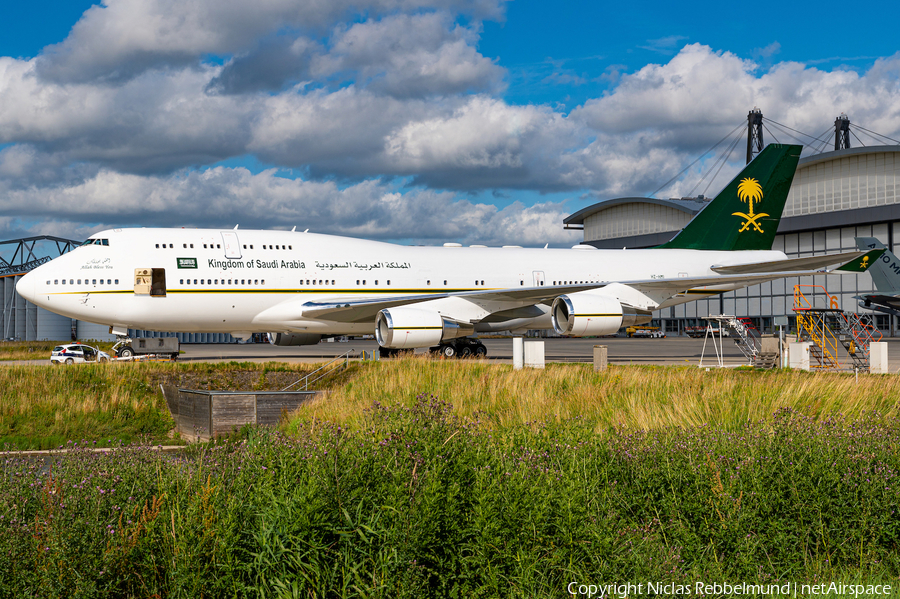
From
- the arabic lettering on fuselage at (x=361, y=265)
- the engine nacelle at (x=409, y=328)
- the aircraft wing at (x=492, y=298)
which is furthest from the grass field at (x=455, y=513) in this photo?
the arabic lettering on fuselage at (x=361, y=265)

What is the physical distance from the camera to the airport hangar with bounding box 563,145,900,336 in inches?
2291

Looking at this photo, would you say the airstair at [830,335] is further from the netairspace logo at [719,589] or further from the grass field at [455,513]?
the netairspace logo at [719,589]

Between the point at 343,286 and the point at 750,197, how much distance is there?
18776 millimetres

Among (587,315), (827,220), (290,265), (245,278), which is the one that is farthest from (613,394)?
(827,220)

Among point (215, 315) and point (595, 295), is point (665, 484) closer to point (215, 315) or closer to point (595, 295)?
point (595, 295)

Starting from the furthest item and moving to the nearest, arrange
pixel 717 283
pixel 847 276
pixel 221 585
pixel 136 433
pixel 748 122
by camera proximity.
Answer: pixel 748 122, pixel 847 276, pixel 717 283, pixel 136 433, pixel 221 585

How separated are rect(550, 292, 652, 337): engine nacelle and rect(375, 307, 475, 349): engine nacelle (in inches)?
159

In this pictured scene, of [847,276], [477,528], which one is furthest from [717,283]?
[847,276]

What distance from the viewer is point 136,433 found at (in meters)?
17.9


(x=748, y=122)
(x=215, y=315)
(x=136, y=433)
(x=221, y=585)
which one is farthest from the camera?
(x=748, y=122)

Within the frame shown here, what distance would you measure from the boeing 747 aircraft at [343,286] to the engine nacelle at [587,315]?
0.13 ft

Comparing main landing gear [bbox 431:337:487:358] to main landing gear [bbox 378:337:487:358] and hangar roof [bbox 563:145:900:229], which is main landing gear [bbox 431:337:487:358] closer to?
main landing gear [bbox 378:337:487:358]

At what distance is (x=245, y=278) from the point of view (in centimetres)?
2362

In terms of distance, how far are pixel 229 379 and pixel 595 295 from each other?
1236 centimetres
